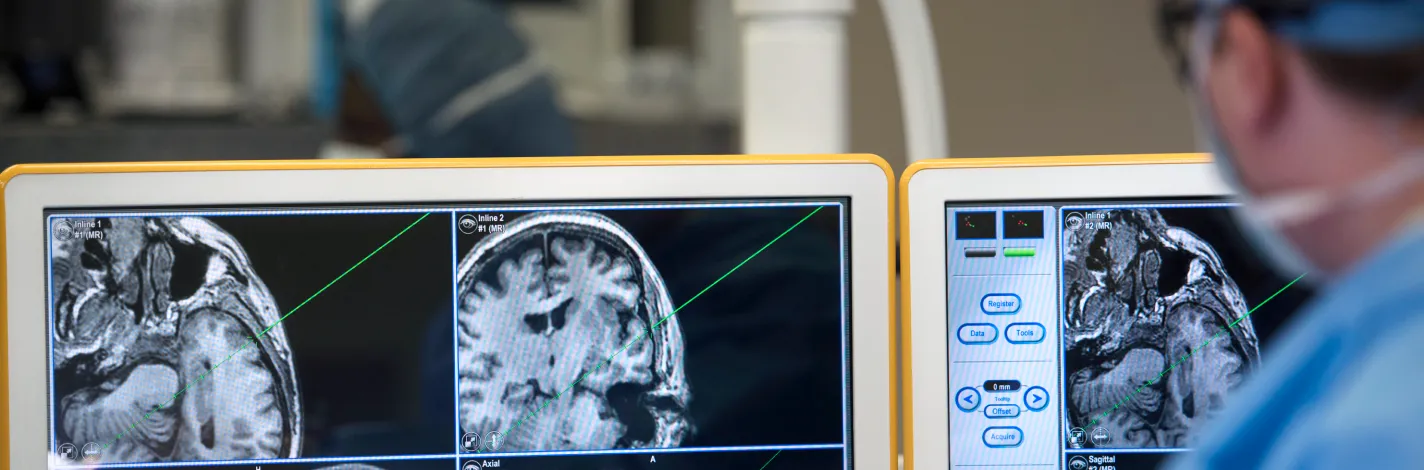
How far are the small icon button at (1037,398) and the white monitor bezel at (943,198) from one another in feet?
0.15

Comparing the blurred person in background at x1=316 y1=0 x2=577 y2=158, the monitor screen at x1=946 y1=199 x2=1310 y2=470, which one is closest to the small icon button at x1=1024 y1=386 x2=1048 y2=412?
the monitor screen at x1=946 y1=199 x2=1310 y2=470

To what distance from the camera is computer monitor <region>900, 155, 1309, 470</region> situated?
2.10 ft

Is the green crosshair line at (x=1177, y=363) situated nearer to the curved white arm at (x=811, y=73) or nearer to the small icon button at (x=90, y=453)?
the curved white arm at (x=811, y=73)

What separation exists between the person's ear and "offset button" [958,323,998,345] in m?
0.31

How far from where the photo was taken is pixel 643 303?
0.64 m

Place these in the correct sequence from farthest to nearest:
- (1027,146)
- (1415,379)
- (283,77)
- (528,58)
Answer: (283,77) → (528,58) → (1027,146) → (1415,379)

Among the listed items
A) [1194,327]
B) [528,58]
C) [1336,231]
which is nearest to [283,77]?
[528,58]

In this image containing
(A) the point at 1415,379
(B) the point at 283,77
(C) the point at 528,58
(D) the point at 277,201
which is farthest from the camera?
(B) the point at 283,77

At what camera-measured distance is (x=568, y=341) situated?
2.08ft

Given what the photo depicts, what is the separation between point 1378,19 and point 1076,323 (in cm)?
36

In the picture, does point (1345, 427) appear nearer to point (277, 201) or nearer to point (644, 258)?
point (644, 258)

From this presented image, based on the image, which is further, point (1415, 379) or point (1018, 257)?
point (1018, 257)

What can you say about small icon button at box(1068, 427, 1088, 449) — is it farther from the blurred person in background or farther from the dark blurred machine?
the dark blurred machine

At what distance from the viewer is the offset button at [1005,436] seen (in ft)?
2.14
